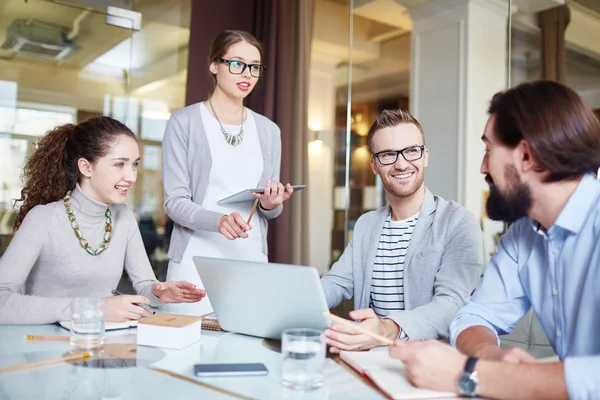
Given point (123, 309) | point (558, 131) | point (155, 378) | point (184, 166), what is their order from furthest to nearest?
1. point (184, 166)
2. point (123, 309)
3. point (558, 131)
4. point (155, 378)

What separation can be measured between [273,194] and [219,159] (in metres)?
0.34

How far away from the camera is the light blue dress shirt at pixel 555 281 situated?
1.23 metres

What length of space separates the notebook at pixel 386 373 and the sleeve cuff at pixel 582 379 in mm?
195

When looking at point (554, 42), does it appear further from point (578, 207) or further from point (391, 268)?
point (578, 207)

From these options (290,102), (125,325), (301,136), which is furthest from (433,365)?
(290,102)

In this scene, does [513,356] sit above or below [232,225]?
below

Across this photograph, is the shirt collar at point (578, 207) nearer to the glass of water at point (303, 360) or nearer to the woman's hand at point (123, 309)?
the glass of water at point (303, 360)

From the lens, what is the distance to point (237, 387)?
40.3 inches

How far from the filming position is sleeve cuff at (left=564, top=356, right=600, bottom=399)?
3.17 ft

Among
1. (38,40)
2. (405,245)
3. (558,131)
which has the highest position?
(38,40)

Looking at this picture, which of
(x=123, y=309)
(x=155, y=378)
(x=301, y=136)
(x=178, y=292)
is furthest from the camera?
(x=301, y=136)

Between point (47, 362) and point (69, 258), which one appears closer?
point (47, 362)

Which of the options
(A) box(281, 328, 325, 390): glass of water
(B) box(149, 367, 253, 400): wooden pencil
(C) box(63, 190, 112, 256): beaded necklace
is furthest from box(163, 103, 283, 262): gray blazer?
(A) box(281, 328, 325, 390): glass of water

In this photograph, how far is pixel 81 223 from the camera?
6.29 feet
